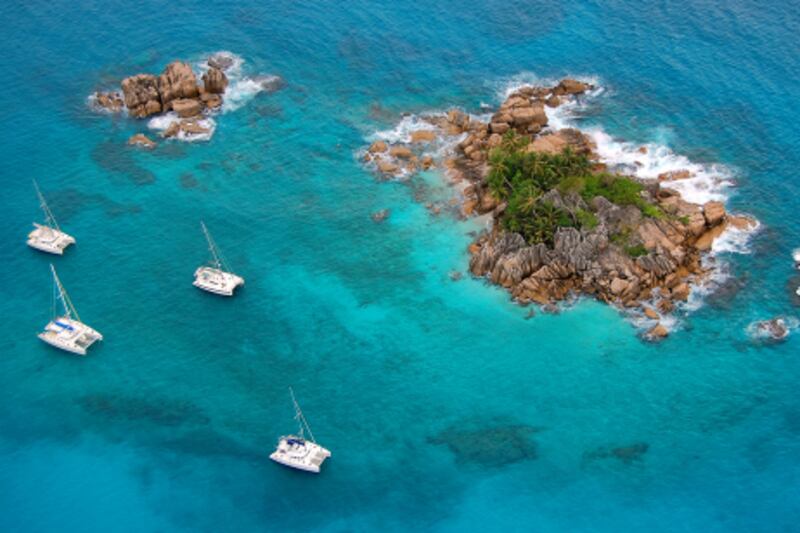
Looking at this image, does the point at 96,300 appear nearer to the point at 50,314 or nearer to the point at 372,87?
the point at 50,314

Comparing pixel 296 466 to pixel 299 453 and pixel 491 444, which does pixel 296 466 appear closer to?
pixel 299 453

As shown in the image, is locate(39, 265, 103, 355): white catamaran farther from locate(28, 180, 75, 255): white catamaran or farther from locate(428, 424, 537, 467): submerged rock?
locate(428, 424, 537, 467): submerged rock

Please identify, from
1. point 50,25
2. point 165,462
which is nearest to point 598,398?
point 165,462

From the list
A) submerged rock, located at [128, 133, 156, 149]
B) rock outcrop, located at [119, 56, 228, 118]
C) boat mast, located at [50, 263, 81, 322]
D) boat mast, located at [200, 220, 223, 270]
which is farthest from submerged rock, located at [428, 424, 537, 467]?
rock outcrop, located at [119, 56, 228, 118]

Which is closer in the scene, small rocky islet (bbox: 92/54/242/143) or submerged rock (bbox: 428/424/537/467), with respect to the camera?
submerged rock (bbox: 428/424/537/467)

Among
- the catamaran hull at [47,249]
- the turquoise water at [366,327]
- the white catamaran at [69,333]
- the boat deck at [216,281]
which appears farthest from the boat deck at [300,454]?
the catamaran hull at [47,249]

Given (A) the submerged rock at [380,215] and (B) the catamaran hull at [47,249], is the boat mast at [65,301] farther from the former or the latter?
(A) the submerged rock at [380,215]

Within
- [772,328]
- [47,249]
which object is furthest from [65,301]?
[772,328]

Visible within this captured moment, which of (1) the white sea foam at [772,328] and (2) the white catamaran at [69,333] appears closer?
(1) the white sea foam at [772,328]
